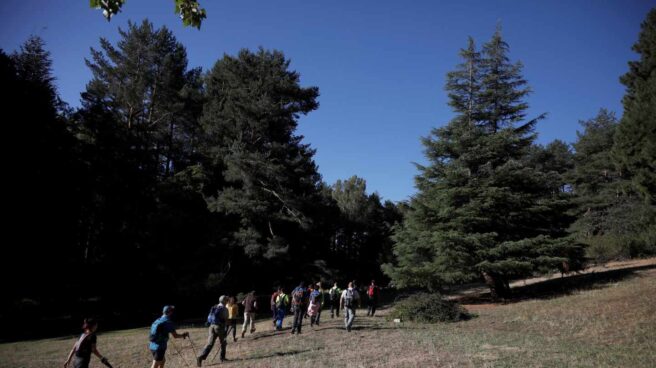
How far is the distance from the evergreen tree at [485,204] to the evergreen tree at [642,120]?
17.7 feet

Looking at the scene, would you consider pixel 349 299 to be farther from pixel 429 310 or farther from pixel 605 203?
pixel 605 203

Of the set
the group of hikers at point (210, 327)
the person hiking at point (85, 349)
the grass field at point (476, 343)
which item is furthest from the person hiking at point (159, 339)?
the grass field at point (476, 343)

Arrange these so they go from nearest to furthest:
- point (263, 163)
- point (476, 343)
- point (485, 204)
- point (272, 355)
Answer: point (272, 355), point (476, 343), point (485, 204), point (263, 163)

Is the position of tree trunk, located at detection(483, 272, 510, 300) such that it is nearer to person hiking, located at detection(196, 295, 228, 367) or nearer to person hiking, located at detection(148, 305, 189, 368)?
person hiking, located at detection(196, 295, 228, 367)

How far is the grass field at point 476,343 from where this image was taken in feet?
31.2

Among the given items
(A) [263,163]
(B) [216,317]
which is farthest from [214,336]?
(A) [263,163]

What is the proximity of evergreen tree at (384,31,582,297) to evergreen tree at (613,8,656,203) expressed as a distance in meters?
5.40

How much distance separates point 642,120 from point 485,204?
10870 millimetres

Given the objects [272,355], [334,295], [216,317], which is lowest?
[272,355]

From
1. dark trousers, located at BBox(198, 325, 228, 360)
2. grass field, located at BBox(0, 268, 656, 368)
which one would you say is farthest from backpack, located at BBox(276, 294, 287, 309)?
dark trousers, located at BBox(198, 325, 228, 360)

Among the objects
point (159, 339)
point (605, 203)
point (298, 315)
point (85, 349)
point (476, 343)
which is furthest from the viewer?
point (605, 203)

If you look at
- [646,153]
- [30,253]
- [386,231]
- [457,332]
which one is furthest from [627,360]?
[386,231]

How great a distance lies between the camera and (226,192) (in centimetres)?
2950

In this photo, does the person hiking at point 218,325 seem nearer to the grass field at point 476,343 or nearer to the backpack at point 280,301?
the grass field at point 476,343
